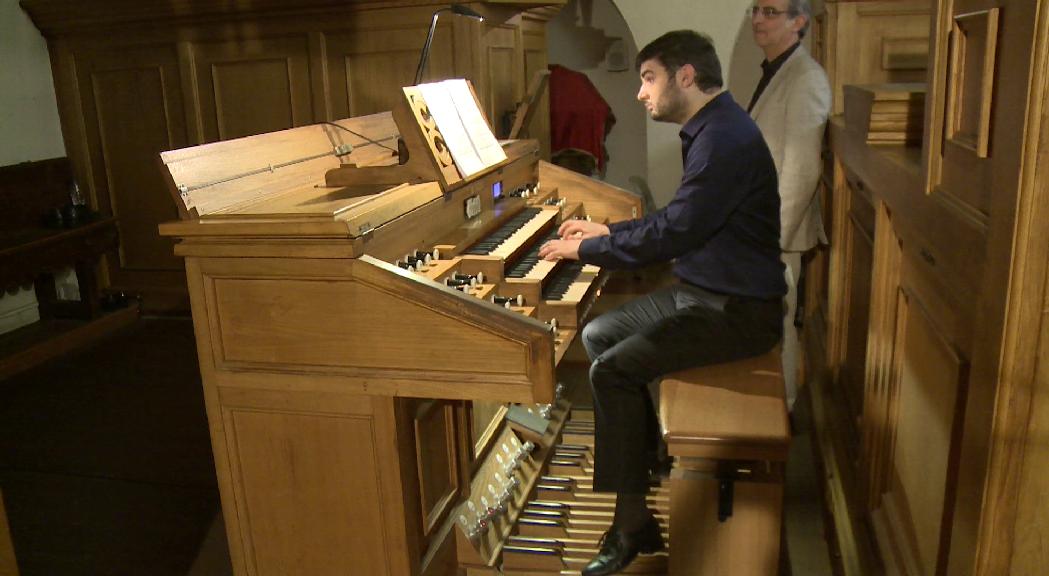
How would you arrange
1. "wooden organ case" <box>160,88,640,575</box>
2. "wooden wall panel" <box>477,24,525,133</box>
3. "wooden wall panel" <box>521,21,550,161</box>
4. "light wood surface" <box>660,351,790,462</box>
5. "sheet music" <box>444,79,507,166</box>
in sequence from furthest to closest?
"wooden wall panel" <box>521,21,550,161</box>
"wooden wall panel" <box>477,24,525,133</box>
"sheet music" <box>444,79,507,166</box>
"light wood surface" <box>660,351,790,462</box>
"wooden organ case" <box>160,88,640,575</box>

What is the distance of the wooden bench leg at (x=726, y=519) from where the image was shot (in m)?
2.21

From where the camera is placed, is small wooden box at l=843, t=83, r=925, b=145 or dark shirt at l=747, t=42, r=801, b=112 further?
dark shirt at l=747, t=42, r=801, b=112

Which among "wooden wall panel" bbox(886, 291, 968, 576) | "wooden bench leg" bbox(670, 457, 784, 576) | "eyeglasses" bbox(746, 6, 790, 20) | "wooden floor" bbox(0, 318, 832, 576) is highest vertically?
"eyeglasses" bbox(746, 6, 790, 20)

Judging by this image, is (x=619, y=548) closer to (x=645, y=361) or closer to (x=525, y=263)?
(x=645, y=361)

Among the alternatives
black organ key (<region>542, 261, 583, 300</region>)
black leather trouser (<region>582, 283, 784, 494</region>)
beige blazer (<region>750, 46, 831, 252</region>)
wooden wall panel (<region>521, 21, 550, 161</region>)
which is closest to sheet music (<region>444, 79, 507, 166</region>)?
black organ key (<region>542, 261, 583, 300</region>)

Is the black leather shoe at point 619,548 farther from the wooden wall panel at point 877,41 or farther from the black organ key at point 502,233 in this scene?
the wooden wall panel at point 877,41

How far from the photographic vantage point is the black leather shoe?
2533 mm

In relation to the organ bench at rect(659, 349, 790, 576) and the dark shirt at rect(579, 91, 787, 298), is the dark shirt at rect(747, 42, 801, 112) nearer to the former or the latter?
the dark shirt at rect(579, 91, 787, 298)

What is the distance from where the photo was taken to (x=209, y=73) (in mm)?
5156

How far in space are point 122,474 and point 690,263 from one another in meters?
2.42

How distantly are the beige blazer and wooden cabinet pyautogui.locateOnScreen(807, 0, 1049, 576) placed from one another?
893 millimetres

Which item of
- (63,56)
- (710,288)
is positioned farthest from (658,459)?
(63,56)

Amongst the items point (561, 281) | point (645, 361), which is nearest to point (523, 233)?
point (561, 281)

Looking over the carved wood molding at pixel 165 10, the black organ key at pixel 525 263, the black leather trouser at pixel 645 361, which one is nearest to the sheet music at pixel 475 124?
the black organ key at pixel 525 263
